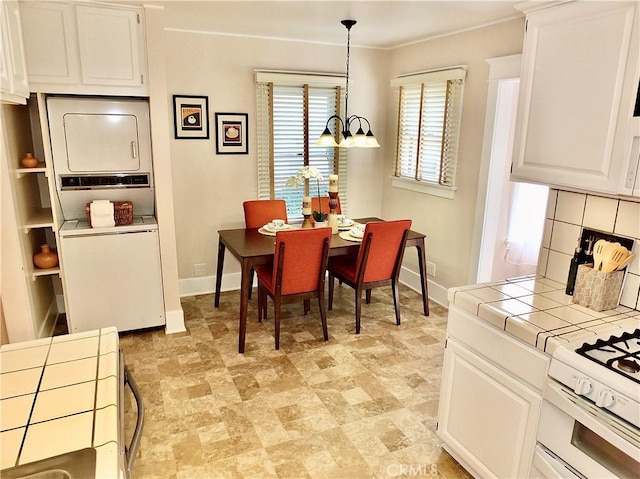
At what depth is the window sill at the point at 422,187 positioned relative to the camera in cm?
412

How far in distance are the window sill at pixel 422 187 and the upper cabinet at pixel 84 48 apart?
270 cm

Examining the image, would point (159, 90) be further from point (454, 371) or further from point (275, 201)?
point (454, 371)

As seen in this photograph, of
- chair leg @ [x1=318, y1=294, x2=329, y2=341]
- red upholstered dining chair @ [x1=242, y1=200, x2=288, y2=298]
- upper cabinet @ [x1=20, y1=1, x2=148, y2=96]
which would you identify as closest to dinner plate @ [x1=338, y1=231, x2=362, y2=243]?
chair leg @ [x1=318, y1=294, x2=329, y2=341]

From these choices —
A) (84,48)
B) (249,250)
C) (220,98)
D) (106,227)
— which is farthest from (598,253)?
(220,98)

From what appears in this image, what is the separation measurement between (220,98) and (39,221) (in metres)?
1.93

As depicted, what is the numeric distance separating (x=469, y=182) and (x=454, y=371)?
2.17m

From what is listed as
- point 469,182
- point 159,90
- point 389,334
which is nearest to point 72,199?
point 159,90

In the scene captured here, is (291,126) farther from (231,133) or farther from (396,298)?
(396,298)

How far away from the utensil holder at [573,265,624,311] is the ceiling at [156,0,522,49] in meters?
1.91

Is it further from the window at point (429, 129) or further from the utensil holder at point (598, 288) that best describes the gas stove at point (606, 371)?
the window at point (429, 129)

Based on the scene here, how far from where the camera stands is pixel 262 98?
4305 millimetres

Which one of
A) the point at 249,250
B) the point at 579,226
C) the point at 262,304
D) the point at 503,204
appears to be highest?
the point at 579,226

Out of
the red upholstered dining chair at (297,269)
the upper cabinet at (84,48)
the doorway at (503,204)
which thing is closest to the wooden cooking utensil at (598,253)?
the doorway at (503,204)

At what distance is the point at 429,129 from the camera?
167 inches
